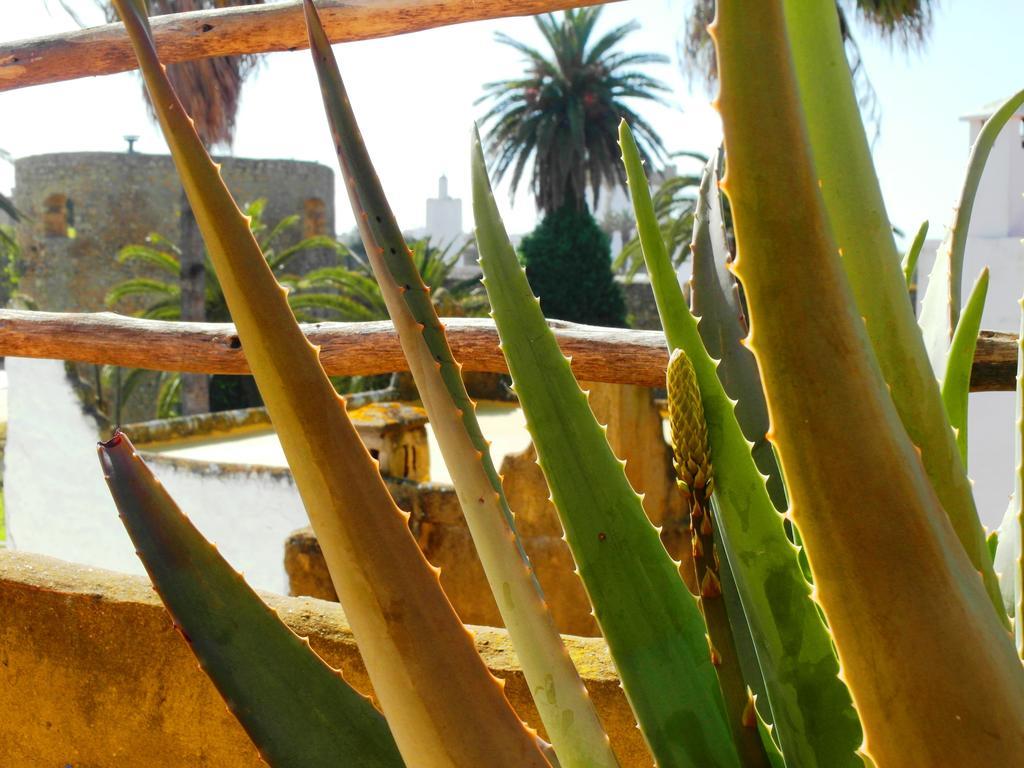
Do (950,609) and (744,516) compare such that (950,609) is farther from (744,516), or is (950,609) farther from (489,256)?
(489,256)

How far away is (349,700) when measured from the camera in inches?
25.0

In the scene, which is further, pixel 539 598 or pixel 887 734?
pixel 539 598

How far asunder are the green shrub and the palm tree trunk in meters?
6.05

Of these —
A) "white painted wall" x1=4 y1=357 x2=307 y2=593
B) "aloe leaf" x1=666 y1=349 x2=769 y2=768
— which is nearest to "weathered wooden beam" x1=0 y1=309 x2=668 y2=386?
"aloe leaf" x1=666 y1=349 x2=769 y2=768

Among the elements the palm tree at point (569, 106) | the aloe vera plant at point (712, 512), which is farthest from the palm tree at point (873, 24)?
the aloe vera plant at point (712, 512)

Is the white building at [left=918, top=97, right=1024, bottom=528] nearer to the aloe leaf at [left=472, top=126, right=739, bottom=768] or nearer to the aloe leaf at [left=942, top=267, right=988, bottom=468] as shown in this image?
the aloe leaf at [left=942, top=267, right=988, bottom=468]

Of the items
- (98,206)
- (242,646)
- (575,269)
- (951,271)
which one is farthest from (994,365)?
(98,206)

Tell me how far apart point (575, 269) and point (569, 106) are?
111 inches

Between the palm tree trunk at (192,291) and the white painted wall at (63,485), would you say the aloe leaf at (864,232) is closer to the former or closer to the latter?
the white painted wall at (63,485)

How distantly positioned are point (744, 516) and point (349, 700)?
10.5 inches

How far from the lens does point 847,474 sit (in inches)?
14.1

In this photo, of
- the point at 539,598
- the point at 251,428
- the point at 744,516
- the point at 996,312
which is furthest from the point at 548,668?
the point at 251,428

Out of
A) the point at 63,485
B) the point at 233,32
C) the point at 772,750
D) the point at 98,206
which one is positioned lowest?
the point at 63,485

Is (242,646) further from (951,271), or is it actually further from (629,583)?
(951,271)
